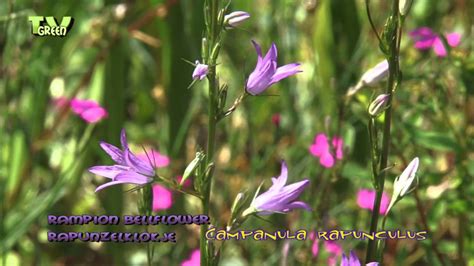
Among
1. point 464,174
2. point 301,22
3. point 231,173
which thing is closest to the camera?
point 464,174

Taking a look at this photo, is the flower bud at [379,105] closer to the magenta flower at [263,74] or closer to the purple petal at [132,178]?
→ the magenta flower at [263,74]

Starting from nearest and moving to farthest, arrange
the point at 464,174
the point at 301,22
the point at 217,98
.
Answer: the point at 217,98, the point at 464,174, the point at 301,22

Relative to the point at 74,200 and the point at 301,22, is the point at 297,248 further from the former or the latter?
the point at 301,22

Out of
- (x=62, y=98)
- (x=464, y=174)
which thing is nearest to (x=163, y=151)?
(x=62, y=98)

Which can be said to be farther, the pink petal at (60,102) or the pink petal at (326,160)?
the pink petal at (60,102)

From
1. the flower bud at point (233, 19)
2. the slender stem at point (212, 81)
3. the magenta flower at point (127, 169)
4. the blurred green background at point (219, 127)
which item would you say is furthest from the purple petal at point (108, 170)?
the blurred green background at point (219, 127)

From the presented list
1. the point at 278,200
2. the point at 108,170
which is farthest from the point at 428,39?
the point at 108,170
